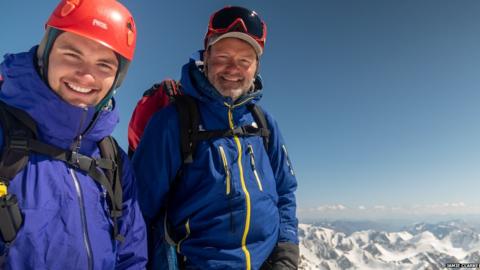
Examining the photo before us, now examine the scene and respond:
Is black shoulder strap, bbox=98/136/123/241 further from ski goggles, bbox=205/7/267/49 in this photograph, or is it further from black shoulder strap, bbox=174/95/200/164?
ski goggles, bbox=205/7/267/49

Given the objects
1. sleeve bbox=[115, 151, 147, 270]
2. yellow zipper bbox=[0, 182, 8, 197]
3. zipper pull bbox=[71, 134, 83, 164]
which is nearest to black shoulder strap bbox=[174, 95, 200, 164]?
sleeve bbox=[115, 151, 147, 270]

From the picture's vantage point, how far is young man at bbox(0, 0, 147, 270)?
3342 mm

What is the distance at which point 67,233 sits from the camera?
3.55 meters

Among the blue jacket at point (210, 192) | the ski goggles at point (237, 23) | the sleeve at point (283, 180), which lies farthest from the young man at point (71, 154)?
the sleeve at point (283, 180)

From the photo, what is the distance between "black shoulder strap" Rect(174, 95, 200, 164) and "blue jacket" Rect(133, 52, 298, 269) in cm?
8

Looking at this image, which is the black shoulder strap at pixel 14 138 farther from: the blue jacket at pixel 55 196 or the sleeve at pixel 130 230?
the sleeve at pixel 130 230

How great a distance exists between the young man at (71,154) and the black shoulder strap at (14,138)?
16mm

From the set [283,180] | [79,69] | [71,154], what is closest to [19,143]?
[71,154]

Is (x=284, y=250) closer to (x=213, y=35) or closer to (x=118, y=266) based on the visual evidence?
(x=118, y=266)

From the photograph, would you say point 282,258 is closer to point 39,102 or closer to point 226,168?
point 226,168

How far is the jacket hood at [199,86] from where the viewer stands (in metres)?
5.57

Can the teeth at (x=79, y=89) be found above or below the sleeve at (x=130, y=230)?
above

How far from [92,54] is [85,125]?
83 centimetres

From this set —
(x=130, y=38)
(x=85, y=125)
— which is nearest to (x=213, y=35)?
(x=130, y=38)
